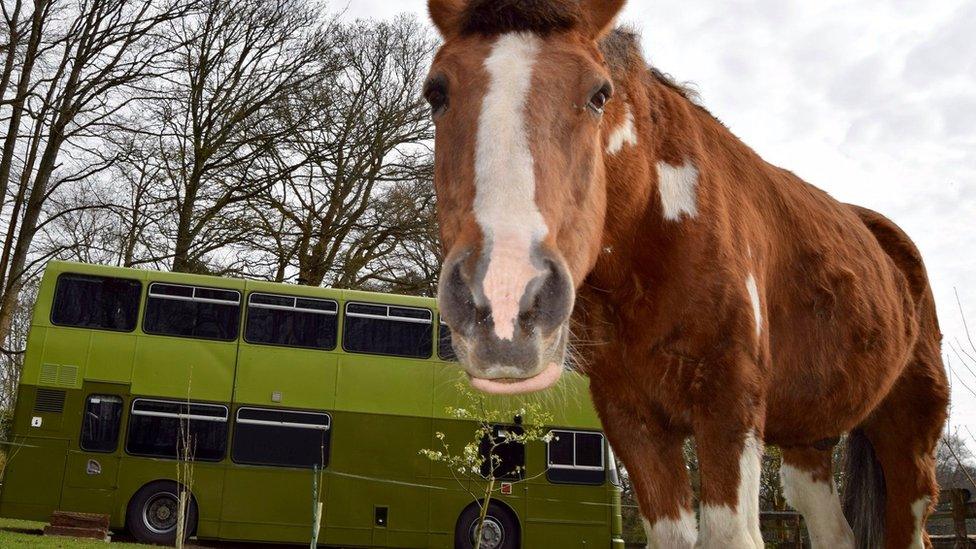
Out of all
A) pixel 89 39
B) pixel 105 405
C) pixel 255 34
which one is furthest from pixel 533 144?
pixel 255 34

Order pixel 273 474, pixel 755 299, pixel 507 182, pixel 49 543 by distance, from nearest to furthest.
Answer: pixel 507 182 < pixel 755 299 < pixel 49 543 < pixel 273 474

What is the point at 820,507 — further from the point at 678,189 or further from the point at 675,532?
the point at 678,189

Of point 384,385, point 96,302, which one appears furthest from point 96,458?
point 384,385

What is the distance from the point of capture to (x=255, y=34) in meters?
15.9

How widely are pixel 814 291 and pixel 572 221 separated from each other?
3.56 feet

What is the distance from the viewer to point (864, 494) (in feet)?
11.3

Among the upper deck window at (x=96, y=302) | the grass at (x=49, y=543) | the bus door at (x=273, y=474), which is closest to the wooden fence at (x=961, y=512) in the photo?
the bus door at (x=273, y=474)

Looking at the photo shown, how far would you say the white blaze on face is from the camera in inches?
62.2

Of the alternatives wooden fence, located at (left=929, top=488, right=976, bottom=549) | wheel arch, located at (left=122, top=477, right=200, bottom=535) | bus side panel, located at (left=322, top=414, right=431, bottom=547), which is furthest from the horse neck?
wheel arch, located at (left=122, top=477, right=200, bottom=535)

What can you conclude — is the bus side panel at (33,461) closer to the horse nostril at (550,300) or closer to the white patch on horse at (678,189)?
the white patch on horse at (678,189)

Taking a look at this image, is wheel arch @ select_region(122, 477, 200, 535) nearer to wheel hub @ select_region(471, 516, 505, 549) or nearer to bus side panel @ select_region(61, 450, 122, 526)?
bus side panel @ select_region(61, 450, 122, 526)

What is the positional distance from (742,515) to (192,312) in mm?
11845

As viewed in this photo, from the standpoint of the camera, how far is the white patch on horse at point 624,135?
2218 millimetres

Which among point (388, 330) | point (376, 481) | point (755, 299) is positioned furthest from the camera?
point (388, 330)
